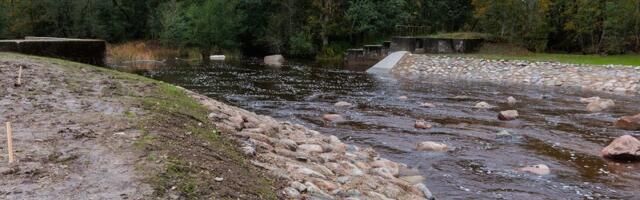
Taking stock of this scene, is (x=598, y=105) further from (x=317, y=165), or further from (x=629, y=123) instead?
(x=317, y=165)

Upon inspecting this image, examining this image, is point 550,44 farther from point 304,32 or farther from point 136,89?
point 136,89

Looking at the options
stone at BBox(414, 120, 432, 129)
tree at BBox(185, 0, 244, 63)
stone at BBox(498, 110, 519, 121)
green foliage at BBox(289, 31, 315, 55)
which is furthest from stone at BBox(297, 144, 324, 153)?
tree at BBox(185, 0, 244, 63)

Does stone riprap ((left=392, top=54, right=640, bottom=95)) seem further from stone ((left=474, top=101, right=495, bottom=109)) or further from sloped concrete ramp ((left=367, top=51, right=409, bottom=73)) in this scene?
stone ((left=474, top=101, right=495, bottom=109))

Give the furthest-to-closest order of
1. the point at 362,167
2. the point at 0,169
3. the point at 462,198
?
the point at 362,167 → the point at 462,198 → the point at 0,169

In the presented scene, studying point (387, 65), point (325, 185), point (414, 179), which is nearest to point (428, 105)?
point (414, 179)

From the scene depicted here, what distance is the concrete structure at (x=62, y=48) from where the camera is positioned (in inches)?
757

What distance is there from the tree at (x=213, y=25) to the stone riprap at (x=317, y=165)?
39.6m

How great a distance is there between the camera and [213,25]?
49531 millimetres

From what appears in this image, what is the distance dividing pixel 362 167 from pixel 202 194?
3.94 meters

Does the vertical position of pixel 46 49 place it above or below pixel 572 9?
below

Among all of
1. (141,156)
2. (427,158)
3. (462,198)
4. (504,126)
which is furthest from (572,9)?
(141,156)

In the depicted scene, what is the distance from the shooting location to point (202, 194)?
5.10 meters

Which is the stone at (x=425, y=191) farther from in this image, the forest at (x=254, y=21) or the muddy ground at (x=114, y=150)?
the forest at (x=254, y=21)

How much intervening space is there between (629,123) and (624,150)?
13.8 ft
